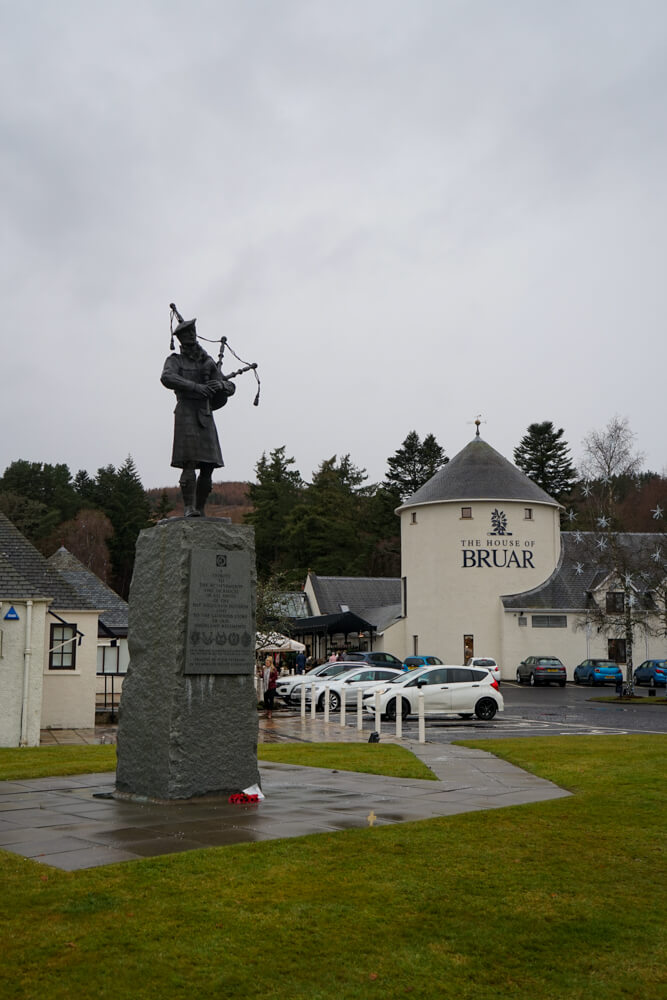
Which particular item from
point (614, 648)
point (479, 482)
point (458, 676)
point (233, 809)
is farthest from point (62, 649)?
point (614, 648)

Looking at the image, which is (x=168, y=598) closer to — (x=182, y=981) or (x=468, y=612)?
(x=182, y=981)

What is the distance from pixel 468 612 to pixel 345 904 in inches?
1920

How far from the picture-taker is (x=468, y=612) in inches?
2132

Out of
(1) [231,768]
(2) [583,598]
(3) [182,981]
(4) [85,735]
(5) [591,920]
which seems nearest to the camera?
(3) [182,981]

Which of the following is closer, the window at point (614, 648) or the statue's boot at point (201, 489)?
the statue's boot at point (201, 489)

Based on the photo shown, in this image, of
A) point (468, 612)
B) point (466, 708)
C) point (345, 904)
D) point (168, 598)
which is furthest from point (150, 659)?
point (468, 612)

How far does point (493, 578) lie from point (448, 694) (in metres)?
28.3

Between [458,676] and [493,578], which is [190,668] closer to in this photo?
[458,676]

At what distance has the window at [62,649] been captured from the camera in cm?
2709

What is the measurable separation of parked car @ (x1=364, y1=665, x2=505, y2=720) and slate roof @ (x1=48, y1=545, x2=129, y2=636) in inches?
598

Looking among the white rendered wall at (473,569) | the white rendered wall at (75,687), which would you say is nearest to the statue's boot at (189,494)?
the white rendered wall at (75,687)

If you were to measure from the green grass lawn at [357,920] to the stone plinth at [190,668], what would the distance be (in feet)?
7.58

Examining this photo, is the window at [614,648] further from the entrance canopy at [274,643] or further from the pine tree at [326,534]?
the pine tree at [326,534]

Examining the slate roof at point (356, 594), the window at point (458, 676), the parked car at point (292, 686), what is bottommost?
the parked car at point (292, 686)
